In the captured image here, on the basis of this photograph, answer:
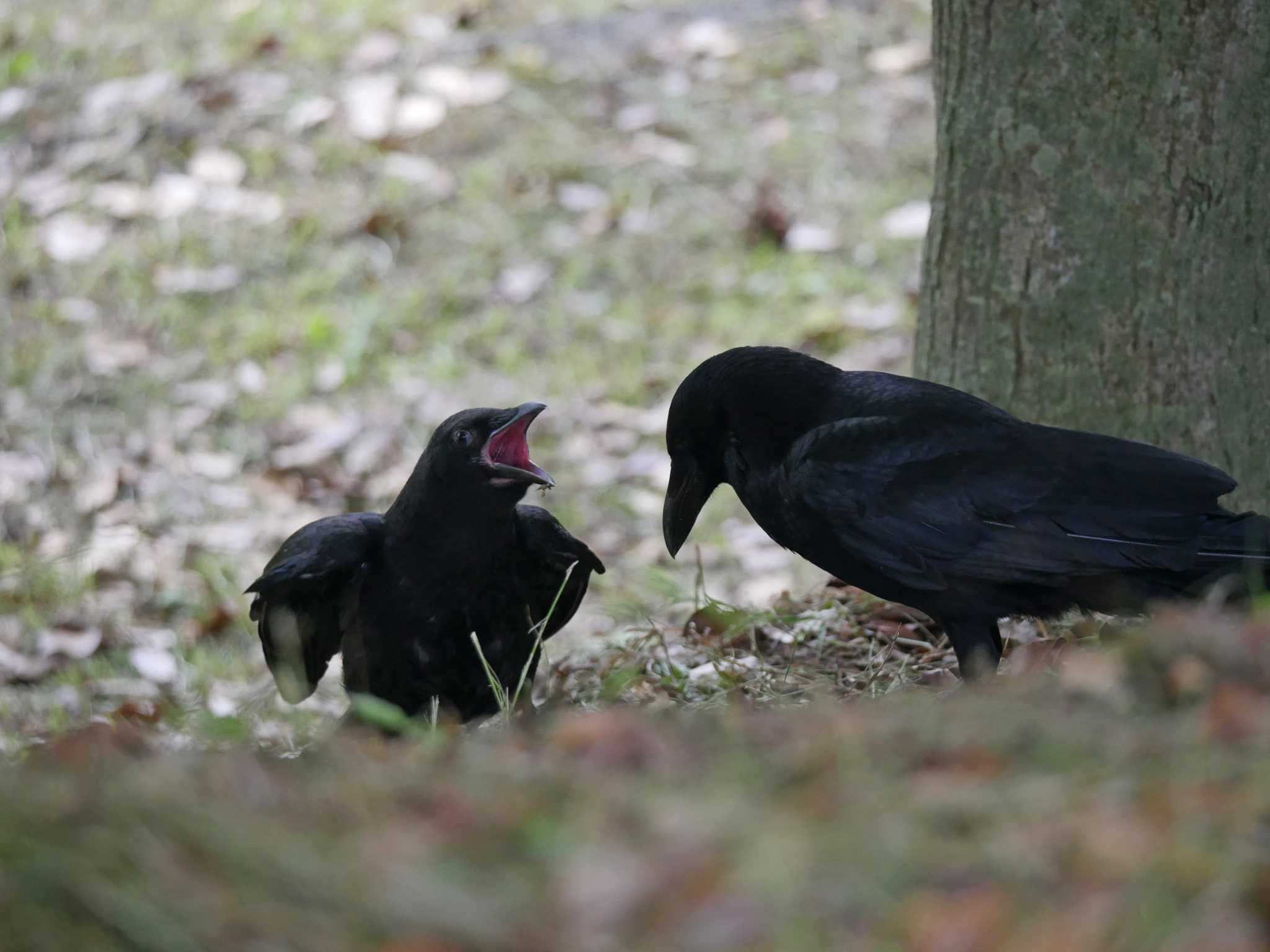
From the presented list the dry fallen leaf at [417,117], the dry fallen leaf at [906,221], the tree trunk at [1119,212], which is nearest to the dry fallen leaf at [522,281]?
the dry fallen leaf at [417,117]

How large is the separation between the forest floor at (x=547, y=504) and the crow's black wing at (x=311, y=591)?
191 mm

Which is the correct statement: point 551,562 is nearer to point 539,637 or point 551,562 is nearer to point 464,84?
point 539,637

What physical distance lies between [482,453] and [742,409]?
0.66 m

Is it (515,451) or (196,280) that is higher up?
(515,451)

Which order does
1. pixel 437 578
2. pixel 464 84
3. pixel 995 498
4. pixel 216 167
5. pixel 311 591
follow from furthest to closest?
1. pixel 464 84
2. pixel 216 167
3. pixel 311 591
4. pixel 437 578
5. pixel 995 498

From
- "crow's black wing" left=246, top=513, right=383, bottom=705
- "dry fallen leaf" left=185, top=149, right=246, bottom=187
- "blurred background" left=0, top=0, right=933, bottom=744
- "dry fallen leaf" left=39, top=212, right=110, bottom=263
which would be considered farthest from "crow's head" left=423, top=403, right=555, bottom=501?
"dry fallen leaf" left=185, top=149, right=246, bottom=187

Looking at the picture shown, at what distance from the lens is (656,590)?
430cm

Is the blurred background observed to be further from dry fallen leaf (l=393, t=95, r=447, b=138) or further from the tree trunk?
the tree trunk

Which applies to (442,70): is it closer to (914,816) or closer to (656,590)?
(656,590)

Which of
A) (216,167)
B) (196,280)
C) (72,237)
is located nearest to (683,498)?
(196,280)

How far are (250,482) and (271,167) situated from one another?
81.9 inches

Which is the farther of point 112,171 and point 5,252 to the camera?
point 112,171

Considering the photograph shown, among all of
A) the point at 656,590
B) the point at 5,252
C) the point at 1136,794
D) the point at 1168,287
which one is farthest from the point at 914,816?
the point at 5,252

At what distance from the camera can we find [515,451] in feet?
12.2
